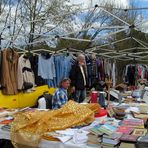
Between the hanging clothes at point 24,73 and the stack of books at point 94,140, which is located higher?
the hanging clothes at point 24,73

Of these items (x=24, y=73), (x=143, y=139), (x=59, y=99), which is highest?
(x=24, y=73)

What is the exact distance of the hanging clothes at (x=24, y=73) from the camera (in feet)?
20.0

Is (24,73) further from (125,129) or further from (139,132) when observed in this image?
(139,132)

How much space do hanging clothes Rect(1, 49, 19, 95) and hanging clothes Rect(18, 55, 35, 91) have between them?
0.26 feet

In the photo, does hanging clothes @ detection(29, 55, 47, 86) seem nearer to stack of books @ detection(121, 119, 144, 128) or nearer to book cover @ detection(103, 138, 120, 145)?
stack of books @ detection(121, 119, 144, 128)

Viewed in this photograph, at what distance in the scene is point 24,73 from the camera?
6.24 meters

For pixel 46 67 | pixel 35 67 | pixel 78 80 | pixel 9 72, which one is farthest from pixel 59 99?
pixel 78 80

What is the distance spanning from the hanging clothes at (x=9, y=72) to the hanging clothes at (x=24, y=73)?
0.08 meters

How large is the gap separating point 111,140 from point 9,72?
387 centimetres

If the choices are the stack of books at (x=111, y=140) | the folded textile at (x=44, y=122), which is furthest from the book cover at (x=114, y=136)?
the folded textile at (x=44, y=122)

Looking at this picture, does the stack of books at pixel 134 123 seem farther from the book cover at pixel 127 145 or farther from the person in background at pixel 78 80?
the person in background at pixel 78 80

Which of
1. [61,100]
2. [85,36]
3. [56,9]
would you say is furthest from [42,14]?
[61,100]

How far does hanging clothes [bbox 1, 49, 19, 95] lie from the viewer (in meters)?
5.80

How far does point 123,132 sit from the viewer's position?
8.36ft
